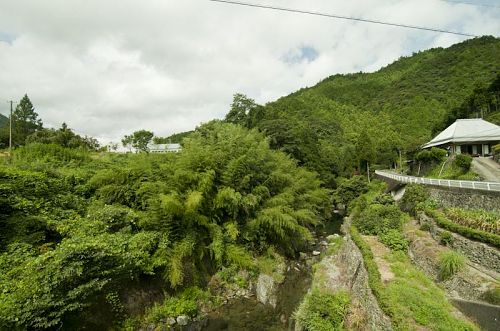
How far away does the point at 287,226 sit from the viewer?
12.8 meters

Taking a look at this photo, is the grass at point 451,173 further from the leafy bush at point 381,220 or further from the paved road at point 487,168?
the leafy bush at point 381,220

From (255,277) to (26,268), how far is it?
309 inches

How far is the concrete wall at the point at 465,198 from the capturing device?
444 inches

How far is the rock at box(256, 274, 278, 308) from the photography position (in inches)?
416

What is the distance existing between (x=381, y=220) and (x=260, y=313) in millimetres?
9666

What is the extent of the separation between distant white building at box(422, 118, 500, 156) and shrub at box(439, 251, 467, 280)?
634 inches

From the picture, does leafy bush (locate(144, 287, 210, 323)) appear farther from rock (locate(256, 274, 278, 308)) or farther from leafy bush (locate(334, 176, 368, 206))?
leafy bush (locate(334, 176, 368, 206))

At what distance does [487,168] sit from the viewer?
1716cm

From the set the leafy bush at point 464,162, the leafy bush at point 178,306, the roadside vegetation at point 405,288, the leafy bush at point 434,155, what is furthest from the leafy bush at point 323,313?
the leafy bush at point 434,155

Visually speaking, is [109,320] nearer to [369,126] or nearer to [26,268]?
[26,268]

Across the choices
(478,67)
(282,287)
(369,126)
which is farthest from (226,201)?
(478,67)

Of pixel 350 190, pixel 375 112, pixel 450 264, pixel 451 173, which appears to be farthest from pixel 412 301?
pixel 375 112

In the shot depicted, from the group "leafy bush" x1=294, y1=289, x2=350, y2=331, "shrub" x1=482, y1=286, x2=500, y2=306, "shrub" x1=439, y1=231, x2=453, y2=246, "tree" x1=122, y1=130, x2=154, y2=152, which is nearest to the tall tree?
"tree" x1=122, y1=130, x2=154, y2=152

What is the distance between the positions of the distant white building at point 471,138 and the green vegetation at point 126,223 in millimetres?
16687
